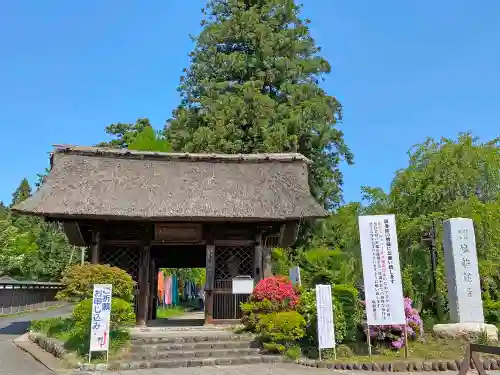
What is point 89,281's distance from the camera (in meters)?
10.9

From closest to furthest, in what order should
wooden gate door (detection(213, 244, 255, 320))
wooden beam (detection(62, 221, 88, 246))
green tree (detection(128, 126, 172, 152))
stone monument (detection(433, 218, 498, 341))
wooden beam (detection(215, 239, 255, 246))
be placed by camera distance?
stone monument (detection(433, 218, 498, 341)) < wooden beam (detection(62, 221, 88, 246)) < wooden gate door (detection(213, 244, 255, 320)) < wooden beam (detection(215, 239, 255, 246)) < green tree (detection(128, 126, 172, 152))

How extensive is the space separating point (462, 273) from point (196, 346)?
6820 millimetres

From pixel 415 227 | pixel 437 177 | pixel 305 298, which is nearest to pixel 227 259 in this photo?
pixel 305 298

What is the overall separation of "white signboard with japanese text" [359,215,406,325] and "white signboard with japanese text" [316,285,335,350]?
834mm

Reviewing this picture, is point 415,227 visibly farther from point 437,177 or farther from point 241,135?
point 241,135

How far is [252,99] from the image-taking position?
84.1 feet

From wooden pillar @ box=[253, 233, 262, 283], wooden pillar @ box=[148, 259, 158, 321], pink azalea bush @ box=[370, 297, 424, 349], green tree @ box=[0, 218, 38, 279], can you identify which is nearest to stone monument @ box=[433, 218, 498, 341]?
pink azalea bush @ box=[370, 297, 424, 349]

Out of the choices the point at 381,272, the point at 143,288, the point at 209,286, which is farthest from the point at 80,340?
the point at 381,272

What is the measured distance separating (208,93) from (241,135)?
404 cm

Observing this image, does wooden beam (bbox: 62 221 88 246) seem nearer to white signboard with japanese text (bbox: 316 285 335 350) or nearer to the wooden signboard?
the wooden signboard

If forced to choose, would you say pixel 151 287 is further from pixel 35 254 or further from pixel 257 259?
pixel 35 254

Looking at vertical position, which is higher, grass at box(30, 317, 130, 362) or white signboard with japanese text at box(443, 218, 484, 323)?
white signboard with japanese text at box(443, 218, 484, 323)

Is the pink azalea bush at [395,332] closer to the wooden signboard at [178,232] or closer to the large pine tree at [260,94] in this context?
the wooden signboard at [178,232]

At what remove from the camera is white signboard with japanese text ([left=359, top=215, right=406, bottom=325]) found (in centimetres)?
1052
